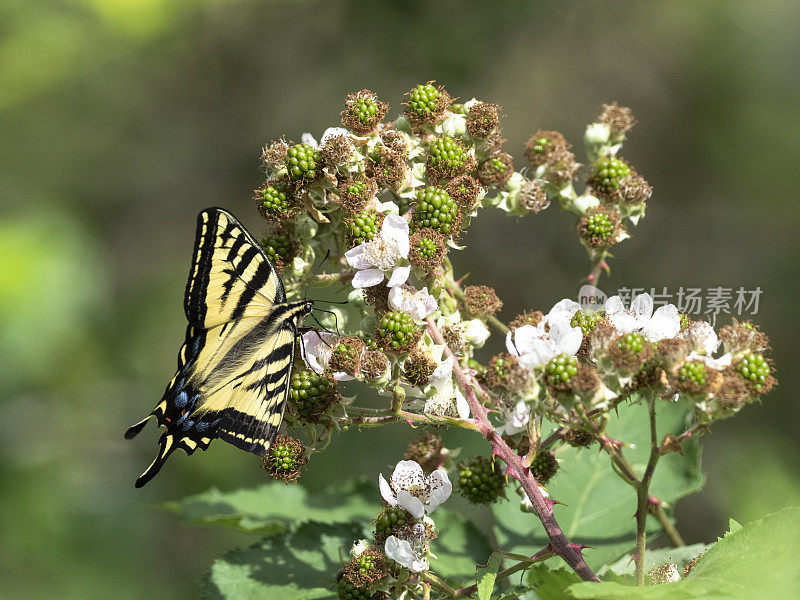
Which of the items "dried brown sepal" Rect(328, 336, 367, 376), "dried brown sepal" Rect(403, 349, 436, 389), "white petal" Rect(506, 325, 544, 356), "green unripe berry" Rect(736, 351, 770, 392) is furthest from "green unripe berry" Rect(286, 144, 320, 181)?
"green unripe berry" Rect(736, 351, 770, 392)

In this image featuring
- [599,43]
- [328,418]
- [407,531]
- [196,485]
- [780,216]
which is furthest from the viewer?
[599,43]

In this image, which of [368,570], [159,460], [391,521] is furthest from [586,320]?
[159,460]

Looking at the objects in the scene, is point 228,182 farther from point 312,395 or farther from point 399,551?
point 399,551

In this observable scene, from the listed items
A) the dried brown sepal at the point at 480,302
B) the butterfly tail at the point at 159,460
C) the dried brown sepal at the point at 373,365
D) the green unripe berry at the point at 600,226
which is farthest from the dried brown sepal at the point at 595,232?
the butterfly tail at the point at 159,460

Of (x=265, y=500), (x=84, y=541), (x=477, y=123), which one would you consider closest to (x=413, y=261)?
(x=477, y=123)

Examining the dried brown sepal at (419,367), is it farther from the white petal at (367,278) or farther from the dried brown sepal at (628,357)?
the dried brown sepal at (628,357)

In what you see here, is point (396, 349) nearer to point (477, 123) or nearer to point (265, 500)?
point (477, 123)
